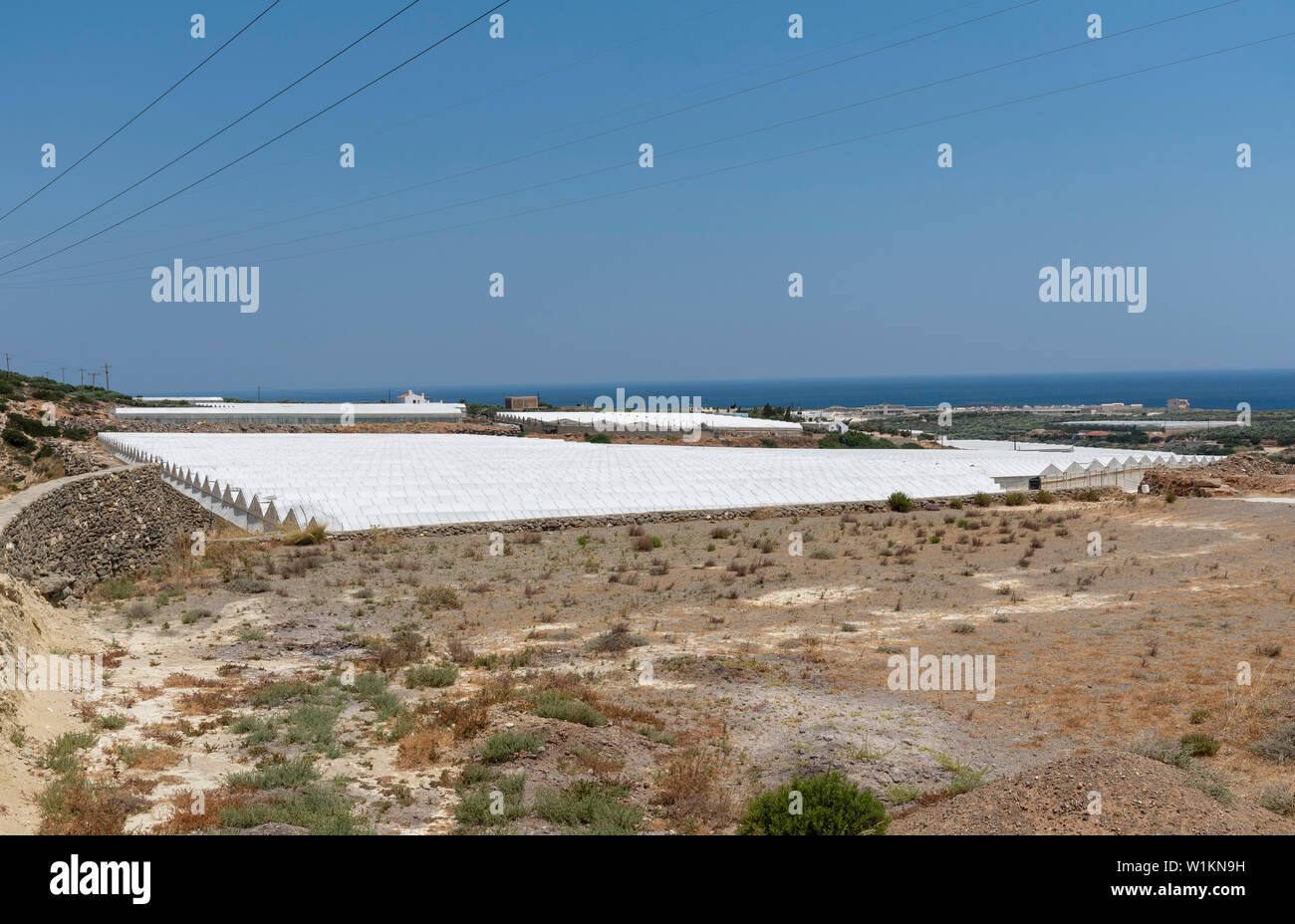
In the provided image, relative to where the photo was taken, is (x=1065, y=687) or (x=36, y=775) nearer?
(x=36, y=775)

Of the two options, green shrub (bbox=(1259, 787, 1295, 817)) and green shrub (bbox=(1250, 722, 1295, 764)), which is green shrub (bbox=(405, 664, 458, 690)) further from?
green shrub (bbox=(1250, 722, 1295, 764))

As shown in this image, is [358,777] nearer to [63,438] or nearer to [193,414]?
[63,438]

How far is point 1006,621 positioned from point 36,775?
51.8ft

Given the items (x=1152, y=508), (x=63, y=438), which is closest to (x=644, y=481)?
(x=1152, y=508)

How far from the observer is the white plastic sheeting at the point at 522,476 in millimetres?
31719

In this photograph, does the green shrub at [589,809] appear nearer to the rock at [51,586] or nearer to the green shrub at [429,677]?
→ the green shrub at [429,677]

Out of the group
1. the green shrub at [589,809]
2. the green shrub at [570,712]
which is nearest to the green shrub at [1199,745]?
the green shrub at [589,809]

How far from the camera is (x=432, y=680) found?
13.4 meters

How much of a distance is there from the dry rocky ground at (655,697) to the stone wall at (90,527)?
1380 millimetres

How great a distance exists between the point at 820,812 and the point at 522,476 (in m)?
30.4

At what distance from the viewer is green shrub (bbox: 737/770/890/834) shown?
752 centimetres

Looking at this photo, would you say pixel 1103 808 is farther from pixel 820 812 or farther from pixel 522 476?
pixel 522 476

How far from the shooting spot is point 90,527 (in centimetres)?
2350
